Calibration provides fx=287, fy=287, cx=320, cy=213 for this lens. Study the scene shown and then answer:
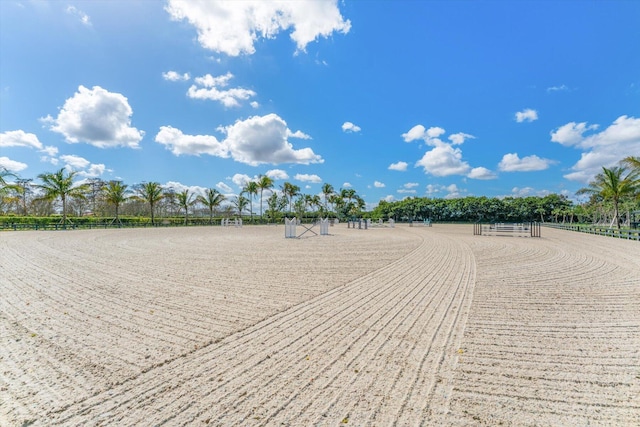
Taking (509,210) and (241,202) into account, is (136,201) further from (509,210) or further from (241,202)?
(509,210)

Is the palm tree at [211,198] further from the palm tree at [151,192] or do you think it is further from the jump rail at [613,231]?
the jump rail at [613,231]

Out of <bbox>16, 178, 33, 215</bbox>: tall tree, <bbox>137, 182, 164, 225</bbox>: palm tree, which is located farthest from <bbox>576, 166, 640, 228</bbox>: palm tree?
<bbox>16, 178, 33, 215</bbox>: tall tree

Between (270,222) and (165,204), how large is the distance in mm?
23899

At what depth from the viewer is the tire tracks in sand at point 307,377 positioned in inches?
98.4

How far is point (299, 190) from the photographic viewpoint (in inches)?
2564

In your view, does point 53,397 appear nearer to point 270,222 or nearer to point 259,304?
point 259,304

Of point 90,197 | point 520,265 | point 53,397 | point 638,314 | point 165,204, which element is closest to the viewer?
point 53,397

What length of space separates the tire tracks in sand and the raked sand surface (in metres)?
0.02

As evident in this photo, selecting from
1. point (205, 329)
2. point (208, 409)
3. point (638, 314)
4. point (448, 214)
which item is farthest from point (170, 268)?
point (448, 214)

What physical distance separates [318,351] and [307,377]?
0.60 m

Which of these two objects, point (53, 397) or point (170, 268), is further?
point (170, 268)

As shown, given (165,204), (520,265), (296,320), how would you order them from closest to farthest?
(296,320), (520,265), (165,204)

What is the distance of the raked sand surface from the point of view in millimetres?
2580

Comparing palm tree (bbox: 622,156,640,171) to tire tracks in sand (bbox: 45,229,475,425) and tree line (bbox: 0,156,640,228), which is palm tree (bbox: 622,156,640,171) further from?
tire tracks in sand (bbox: 45,229,475,425)
